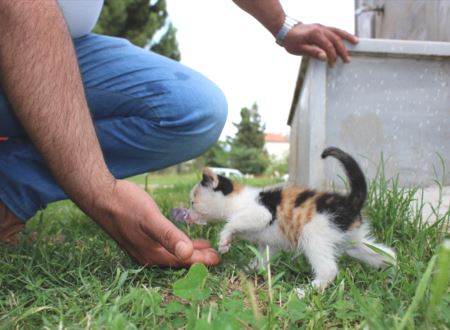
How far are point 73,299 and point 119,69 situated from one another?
126cm

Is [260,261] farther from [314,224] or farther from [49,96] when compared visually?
[49,96]

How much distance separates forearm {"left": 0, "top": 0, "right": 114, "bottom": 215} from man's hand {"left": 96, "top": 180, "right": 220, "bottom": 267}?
5cm

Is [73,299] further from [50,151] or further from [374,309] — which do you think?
[374,309]

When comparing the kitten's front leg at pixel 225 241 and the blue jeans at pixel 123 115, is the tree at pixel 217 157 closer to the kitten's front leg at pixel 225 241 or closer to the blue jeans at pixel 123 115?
the blue jeans at pixel 123 115

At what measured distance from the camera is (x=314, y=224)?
5.65 ft

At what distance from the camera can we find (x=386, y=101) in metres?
2.39

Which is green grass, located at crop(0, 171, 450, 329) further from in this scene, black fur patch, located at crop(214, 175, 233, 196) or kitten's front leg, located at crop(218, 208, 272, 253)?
black fur patch, located at crop(214, 175, 233, 196)

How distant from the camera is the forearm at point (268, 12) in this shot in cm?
260

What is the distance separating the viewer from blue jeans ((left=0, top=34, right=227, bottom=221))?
7.34ft

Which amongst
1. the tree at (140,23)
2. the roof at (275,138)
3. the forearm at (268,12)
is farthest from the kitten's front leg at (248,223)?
the roof at (275,138)

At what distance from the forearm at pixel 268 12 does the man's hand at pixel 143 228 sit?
4.96ft

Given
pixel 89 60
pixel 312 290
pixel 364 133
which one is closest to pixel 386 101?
pixel 364 133

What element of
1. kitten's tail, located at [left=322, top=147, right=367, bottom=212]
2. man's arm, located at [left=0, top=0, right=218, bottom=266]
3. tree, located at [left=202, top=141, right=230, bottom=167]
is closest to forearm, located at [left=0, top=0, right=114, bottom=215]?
man's arm, located at [left=0, top=0, right=218, bottom=266]

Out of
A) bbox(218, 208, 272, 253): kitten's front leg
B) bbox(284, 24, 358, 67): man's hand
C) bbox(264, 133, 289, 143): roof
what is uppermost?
bbox(284, 24, 358, 67): man's hand
